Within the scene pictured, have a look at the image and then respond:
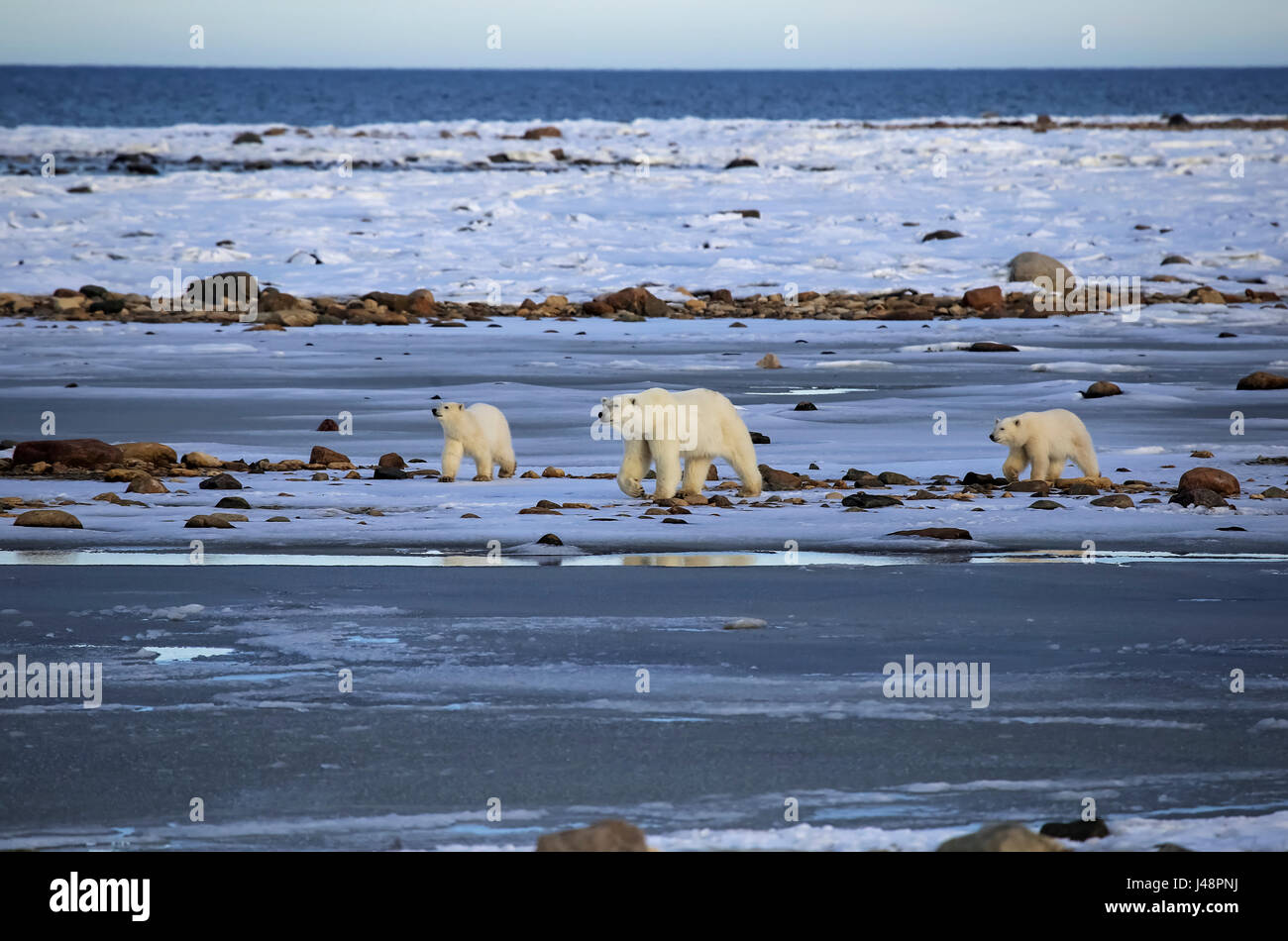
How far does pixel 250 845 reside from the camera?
3.92 m

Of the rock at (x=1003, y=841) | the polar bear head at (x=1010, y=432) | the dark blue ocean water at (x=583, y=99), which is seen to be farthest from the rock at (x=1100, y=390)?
the dark blue ocean water at (x=583, y=99)

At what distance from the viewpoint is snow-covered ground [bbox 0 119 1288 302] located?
984 inches

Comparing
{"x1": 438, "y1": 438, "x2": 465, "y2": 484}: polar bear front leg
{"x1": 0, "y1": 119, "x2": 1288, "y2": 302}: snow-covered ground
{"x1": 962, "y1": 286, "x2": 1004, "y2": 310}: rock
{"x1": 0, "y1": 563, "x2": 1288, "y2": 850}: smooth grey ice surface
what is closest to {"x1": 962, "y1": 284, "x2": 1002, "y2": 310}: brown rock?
{"x1": 962, "y1": 286, "x2": 1004, "y2": 310}: rock

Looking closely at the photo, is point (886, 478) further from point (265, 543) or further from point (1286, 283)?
point (1286, 283)

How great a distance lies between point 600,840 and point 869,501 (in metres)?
5.27

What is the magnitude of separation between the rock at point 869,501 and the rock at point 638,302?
12430mm

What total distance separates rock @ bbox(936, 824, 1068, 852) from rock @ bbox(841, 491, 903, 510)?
5.03 meters

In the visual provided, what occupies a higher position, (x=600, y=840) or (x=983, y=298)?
(x=983, y=298)

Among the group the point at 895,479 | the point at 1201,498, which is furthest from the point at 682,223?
the point at 1201,498

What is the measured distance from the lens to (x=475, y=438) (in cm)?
973

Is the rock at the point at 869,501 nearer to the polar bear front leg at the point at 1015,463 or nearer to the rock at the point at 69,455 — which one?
the polar bear front leg at the point at 1015,463

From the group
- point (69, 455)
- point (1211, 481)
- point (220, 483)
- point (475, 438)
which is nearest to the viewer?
point (1211, 481)

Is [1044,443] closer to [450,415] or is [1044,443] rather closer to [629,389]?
[450,415]

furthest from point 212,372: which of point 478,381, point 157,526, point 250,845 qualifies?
point 250,845
